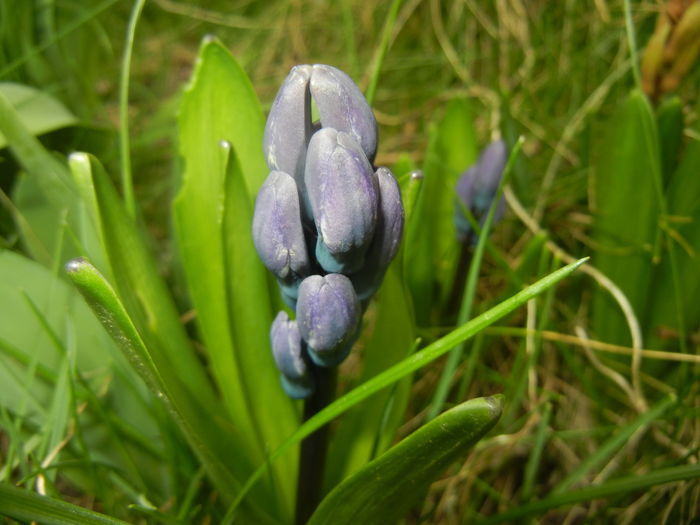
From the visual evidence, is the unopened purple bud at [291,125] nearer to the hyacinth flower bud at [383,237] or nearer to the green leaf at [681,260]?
the hyacinth flower bud at [383,237]

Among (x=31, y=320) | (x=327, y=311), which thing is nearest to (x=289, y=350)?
(x=327, y=311)

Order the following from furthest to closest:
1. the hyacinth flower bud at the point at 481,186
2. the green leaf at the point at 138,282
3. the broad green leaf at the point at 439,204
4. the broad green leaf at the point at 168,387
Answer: the broad green leaf at the point at 439,204 < the hyacinth flower bud at the point at 481,186 < the green leaf at the point at 138,282 < the broad green leaf at the point at 168,387

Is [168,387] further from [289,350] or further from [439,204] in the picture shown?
[439,204]

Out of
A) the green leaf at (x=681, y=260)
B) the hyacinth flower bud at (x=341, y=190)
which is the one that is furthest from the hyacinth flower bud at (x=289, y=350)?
the green leaf at (x=681, y=260)

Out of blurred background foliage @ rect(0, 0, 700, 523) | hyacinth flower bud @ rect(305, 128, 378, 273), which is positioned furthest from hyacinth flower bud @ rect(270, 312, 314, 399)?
blurred background foliage @ rect(0, 0, 700, 523)

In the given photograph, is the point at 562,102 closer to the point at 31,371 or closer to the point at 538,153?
the point at 538,153

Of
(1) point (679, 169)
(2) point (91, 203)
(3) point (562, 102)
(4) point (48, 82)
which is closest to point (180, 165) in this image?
(2) point (91, 203)

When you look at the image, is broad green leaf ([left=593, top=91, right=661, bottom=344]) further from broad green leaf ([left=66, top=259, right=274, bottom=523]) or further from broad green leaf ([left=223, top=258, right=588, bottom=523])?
broad green leaf ([left=66, top=259, right=274, bottom=523])
